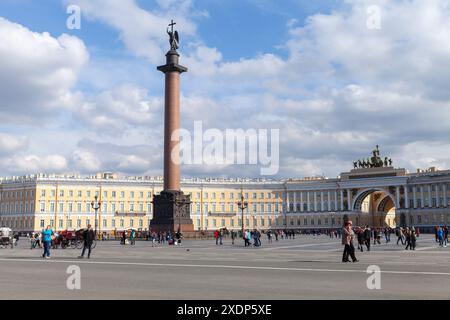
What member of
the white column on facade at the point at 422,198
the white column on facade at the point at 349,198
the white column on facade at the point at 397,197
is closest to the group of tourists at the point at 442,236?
the white column on facade at the point at 422,198

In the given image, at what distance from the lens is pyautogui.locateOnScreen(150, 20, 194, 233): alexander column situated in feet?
161

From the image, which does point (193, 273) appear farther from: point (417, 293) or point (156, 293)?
point (417, 293)

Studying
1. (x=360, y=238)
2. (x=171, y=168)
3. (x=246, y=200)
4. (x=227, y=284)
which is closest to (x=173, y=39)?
(x=171, y=168)

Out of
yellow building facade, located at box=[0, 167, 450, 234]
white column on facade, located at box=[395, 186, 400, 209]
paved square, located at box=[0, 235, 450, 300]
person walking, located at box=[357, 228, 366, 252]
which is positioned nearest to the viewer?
paved square, located at box=[0, 235, 450, 300]

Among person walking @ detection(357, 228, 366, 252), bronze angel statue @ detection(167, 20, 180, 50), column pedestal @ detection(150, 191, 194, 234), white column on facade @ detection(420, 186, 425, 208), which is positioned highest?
bronze angel statue @ detection(167, 20, 180, 50)

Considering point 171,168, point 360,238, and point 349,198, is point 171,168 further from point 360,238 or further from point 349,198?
point 349,198

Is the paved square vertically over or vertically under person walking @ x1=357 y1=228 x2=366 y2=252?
under

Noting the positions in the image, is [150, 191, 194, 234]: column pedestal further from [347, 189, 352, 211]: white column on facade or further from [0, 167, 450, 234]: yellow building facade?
[347, 189, 352, 211]: white column on facade

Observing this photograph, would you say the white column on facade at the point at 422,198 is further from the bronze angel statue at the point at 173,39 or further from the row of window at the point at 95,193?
the bronze angel statue at the point at 173,39

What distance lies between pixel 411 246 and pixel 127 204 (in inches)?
3308

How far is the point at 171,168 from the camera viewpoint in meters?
49.8

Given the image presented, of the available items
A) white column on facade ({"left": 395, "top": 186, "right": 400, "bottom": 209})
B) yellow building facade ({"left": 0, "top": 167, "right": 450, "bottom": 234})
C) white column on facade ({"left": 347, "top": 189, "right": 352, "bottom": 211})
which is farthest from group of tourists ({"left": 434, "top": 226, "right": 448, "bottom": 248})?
white column on facade ({"left": 347, "top": 189, "right": 352, "bottom": 211})
